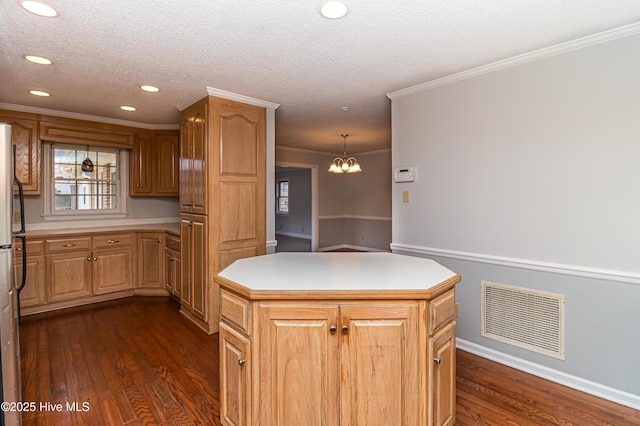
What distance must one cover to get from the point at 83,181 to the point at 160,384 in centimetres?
Answer: 339

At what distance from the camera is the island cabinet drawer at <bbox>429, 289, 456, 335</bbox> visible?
5.11ft

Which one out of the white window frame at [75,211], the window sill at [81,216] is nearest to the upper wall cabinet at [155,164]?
the white window frame at [75,211]

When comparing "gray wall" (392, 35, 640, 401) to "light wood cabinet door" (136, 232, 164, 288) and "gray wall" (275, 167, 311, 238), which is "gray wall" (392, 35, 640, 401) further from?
"gray wall" (275, 167, 311, 238)

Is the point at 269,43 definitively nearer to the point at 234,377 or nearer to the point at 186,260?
the point at 234,377

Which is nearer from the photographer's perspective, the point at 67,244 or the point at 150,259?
the point at 67,244

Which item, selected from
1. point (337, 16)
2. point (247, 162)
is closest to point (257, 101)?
point (247, 162)

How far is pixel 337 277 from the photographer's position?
1.70 metres

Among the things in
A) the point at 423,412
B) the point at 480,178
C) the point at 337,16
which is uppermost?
the point at 337,16

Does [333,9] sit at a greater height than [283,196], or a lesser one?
greater

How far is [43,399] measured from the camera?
2.15 meters

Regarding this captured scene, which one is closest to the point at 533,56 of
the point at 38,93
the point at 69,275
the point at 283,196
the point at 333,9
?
the point at 333,9

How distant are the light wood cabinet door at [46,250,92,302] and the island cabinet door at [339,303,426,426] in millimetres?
3791

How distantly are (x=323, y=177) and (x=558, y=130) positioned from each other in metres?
5.67

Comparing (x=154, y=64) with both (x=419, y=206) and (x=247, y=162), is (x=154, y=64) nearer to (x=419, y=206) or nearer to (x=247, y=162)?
(x=247, y=162)
